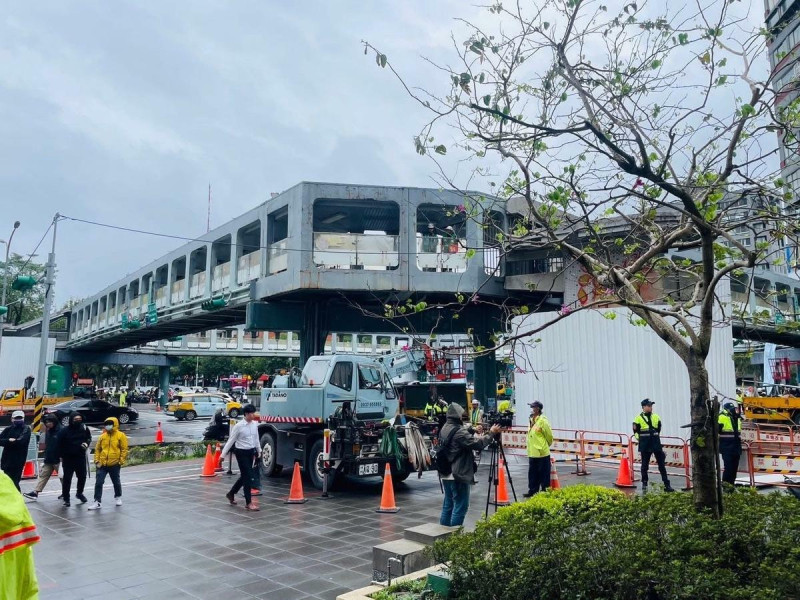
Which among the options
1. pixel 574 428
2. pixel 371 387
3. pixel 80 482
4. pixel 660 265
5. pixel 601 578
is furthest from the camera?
pixel 574 428

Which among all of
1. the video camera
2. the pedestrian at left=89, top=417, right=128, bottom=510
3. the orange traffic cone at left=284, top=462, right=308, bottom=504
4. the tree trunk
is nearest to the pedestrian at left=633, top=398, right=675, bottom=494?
the video camera

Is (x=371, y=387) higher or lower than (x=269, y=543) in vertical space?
higher

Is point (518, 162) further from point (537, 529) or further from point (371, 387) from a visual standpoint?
point (371, 387)

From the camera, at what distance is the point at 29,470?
14445 millimetres

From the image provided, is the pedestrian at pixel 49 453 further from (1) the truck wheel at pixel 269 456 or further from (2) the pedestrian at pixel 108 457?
(1) the truck wheel at pixel 269 456

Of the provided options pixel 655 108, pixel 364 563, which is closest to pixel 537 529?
pixel 364 563

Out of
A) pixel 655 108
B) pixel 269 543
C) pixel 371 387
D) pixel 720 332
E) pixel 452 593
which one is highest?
pixel 655 108

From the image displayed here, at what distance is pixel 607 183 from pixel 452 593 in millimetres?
4699

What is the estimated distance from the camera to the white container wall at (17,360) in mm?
43500

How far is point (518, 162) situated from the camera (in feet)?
22.1

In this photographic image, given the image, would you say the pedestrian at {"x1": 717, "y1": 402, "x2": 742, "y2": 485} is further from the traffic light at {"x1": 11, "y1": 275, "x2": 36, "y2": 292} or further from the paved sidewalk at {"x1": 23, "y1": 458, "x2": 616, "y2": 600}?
the traffic light at {"x1": 11, "y1": 275, "x2": 36, "y2": 292}

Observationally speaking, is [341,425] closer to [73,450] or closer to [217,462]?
[73,450]

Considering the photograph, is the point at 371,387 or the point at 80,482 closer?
the point at 80,482

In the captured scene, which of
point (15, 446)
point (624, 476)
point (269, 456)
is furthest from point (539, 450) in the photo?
point (15, 446)
